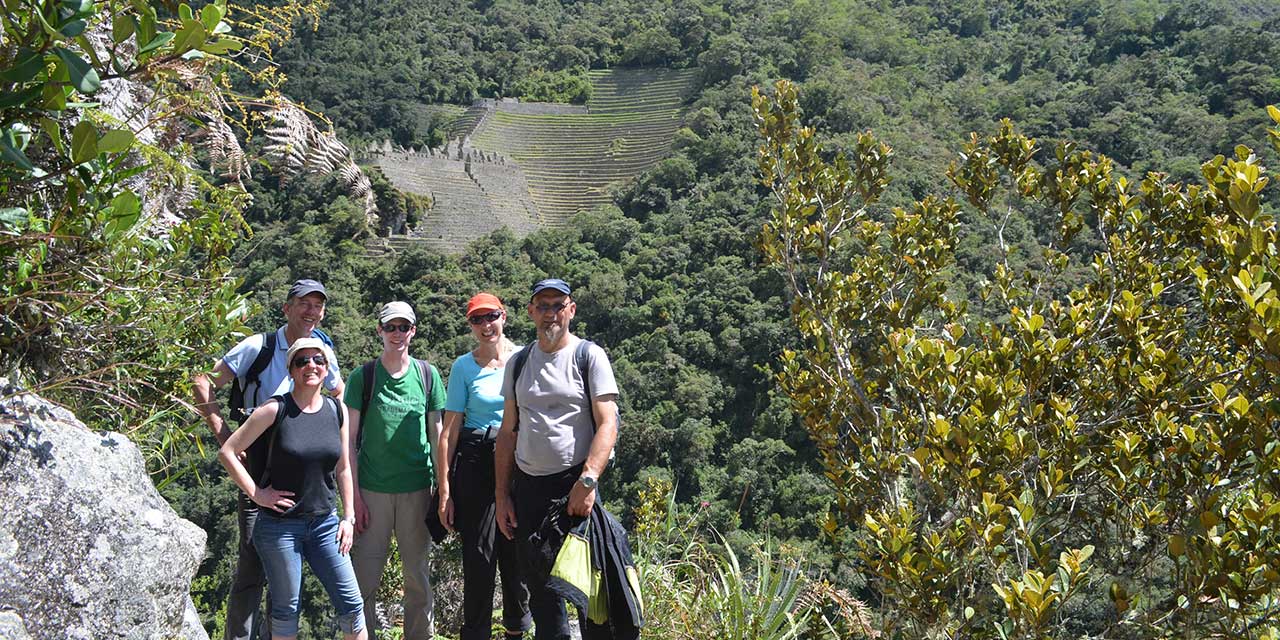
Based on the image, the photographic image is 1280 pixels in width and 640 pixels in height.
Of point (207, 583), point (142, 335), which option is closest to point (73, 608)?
point (142, 335)

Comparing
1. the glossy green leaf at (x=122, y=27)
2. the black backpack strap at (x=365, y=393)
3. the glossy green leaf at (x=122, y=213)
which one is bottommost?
the black backpack strap at (x=365, y=393)

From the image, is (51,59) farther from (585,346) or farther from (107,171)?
(585,346)

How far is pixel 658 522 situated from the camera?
13.5ft

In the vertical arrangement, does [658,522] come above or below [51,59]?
below

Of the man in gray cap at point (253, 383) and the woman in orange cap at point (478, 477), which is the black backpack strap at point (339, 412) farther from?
the woman in orange cap at point (478, 477)

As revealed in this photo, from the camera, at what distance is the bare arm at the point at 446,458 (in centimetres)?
283

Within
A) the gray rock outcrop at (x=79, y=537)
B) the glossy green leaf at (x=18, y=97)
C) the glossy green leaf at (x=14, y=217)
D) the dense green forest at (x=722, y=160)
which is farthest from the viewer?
the dense green forest at (x=722, y=160)

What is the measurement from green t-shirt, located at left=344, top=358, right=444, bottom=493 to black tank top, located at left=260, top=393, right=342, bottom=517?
32cm

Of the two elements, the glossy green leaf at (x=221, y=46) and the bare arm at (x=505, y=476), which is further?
the bare arm at (x=505, y=476)

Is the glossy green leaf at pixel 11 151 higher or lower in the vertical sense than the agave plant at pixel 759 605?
higher

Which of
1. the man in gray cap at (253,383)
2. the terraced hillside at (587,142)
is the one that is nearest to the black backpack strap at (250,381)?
the man in gray cap at (253,383)

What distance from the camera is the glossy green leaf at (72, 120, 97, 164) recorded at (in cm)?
157

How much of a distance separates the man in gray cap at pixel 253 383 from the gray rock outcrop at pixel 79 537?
2.21 feet

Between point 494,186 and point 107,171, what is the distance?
31919 mm
